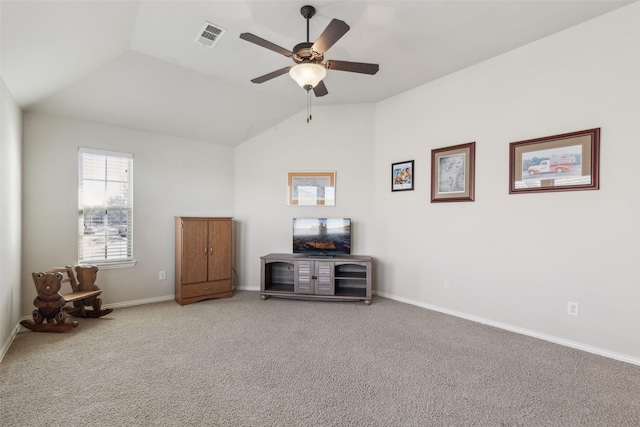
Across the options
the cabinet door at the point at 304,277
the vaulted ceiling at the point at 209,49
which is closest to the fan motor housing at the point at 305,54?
the vaulted ceiling at the point at 209,49

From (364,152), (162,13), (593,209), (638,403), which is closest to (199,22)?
(162,13)

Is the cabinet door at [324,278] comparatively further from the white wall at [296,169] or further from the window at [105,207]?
the window at [105,207]

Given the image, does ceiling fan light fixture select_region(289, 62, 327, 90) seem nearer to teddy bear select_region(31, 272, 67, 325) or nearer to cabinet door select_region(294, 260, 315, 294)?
cabinet door select_region(294, 260, 315, 294)

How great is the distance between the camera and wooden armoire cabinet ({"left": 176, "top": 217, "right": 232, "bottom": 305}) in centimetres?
408

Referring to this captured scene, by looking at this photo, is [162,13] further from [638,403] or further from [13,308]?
[638,403]

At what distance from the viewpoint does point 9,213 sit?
278cm

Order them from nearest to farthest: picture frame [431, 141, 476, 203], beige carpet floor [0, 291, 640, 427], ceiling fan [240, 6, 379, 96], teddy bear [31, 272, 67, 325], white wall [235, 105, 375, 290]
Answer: beige carpet floor [0, 291, 640, 427]
ceiling fan [240, 6, 379, 96]
teddy bear [31, 272, 67, 325]
picture frame [431, 141, 476, 203]
white wall [235, 105, 375, 290]

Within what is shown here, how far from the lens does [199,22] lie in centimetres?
264

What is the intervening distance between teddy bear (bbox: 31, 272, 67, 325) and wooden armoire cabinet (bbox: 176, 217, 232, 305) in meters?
1.28

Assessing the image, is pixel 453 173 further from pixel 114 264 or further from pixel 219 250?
pixel 114 264

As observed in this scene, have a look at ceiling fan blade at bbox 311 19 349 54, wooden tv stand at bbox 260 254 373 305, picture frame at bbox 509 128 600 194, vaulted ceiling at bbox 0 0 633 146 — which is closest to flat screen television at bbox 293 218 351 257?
wooden tv stand at bbox 260 254 373 305

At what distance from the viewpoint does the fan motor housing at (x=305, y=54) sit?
225 cm

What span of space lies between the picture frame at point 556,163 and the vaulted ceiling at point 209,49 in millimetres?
1043

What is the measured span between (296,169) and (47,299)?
338 cm
